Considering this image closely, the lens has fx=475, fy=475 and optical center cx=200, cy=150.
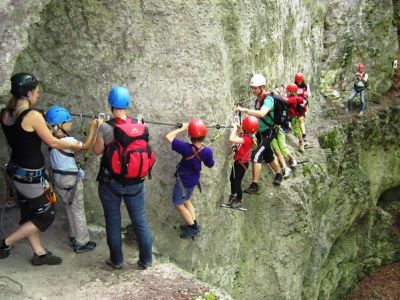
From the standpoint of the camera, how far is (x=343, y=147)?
16.4 m

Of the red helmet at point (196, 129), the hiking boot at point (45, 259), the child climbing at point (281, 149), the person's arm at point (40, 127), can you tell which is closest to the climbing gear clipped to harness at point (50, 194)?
the person's arm at point (40, 127)

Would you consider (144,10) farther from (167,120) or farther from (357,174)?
(357,174)

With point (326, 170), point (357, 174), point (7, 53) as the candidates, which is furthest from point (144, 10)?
point (357, 174)

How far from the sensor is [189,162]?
7.74 m

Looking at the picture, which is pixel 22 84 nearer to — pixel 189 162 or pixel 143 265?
pixel 189 162

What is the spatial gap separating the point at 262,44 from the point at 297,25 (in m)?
4.15

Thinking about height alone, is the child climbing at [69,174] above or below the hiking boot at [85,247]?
above

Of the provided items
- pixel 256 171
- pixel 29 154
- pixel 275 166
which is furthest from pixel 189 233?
pixel 275 166

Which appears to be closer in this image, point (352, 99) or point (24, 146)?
point (24, 146)

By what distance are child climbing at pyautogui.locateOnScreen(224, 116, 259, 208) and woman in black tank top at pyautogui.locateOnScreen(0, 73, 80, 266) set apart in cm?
308

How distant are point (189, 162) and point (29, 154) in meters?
2.49

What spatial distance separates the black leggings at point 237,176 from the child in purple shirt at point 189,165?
135cm

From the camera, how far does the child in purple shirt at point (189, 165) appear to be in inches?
295

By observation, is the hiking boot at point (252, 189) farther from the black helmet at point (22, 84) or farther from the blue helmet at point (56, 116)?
the black helmet at point (22, 84)
